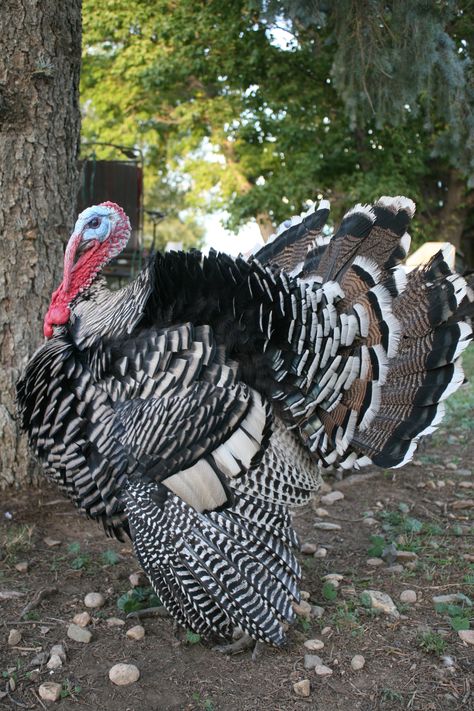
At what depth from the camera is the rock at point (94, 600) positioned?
135 inches

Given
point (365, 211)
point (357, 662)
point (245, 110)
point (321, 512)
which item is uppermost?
point (245, 110)

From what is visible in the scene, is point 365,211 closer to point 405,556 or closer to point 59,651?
point 405,556

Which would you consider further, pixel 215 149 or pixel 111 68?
pixel 215 149

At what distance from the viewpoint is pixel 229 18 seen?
14.6 metres

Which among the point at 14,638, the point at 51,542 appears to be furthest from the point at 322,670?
the point at 51,542

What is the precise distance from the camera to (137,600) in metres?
3.49

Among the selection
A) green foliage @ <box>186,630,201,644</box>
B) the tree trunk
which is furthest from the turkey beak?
green foliage @ <box>186,630,201,644</box>

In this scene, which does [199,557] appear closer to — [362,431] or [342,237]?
[362,431]

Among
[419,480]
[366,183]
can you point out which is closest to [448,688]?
[419,480]

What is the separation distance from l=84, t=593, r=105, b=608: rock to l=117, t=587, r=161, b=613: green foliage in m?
0.09

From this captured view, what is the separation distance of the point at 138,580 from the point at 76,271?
1.76 m

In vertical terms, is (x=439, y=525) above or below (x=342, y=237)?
below

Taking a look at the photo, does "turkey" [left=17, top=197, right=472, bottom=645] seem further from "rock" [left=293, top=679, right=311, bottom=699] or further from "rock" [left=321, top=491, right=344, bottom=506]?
"rock" [left=321, top=491, right=344, bottom=506]

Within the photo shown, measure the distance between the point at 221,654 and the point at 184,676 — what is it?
249 mm
